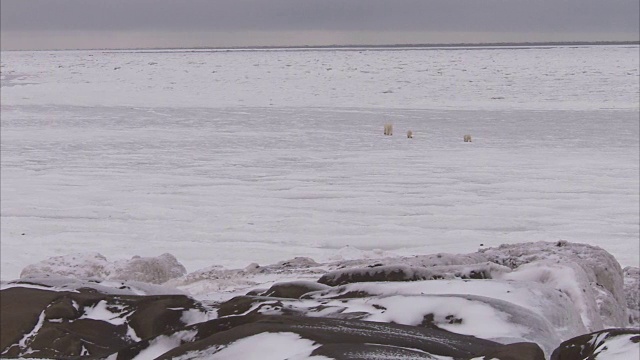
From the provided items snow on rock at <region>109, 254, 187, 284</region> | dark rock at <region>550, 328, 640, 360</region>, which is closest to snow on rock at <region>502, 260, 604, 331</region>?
dark rock at <region>550, 328, 640, 360</region>

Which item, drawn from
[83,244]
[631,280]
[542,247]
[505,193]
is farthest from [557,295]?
[505,193]

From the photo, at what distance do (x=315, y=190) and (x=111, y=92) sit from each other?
1870cm

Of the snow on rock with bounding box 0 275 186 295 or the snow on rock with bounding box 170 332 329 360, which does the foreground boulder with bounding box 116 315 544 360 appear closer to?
the snow on rock with bounding box 170 332 329 360

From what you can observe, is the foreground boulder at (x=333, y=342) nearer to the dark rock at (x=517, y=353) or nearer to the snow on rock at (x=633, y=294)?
the dark rock at (x=517, y=353)

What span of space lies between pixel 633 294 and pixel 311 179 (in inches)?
190

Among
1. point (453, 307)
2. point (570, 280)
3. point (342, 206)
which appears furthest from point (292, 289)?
point (342, 206)

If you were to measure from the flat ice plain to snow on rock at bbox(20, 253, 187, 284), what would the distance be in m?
0.61

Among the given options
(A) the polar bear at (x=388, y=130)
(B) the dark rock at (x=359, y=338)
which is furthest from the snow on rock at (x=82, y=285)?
(A) the polar bear at (x=388, y=130)

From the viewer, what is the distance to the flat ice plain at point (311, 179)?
20.9 ft

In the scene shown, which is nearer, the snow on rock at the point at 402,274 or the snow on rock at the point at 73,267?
the snow on rock at the point at 402,274

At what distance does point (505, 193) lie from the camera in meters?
8.18

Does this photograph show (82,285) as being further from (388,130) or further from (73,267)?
(388,130)

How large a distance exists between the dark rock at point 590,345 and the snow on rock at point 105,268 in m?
3.14

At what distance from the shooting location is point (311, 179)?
8.98 m
